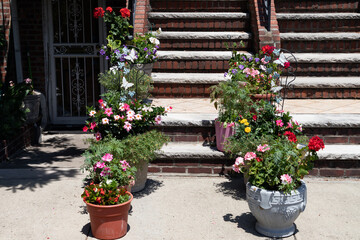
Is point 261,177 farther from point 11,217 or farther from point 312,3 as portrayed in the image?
point 312,3

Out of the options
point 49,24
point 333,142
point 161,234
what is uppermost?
point 49,24

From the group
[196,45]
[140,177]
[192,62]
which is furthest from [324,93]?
[140,177]

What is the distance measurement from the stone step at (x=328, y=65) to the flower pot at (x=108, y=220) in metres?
4.80

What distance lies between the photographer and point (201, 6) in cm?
869

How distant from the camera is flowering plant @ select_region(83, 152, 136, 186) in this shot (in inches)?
170

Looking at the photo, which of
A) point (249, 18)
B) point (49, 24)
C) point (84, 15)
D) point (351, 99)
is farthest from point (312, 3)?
point (49, 24)

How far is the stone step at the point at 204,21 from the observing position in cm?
838

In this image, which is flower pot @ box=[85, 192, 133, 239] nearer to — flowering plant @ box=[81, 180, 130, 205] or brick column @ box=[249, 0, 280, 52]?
flowering plant @ box=[81, 180, 130, 205]

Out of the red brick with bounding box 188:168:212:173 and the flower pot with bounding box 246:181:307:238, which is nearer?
the flower pot with bounding box 246:181:307:238

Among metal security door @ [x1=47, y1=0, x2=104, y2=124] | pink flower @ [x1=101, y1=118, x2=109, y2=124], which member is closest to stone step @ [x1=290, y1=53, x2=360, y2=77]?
metal security door @ [x1=47, y1=0, x2=104, y2=124]

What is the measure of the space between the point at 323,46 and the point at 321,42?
0.08 metres

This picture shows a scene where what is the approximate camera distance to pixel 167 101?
23.6ft

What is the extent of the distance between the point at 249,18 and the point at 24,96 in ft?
13.4

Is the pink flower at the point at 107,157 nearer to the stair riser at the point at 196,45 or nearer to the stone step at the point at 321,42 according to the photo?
the stair riser at the point at 196,45
